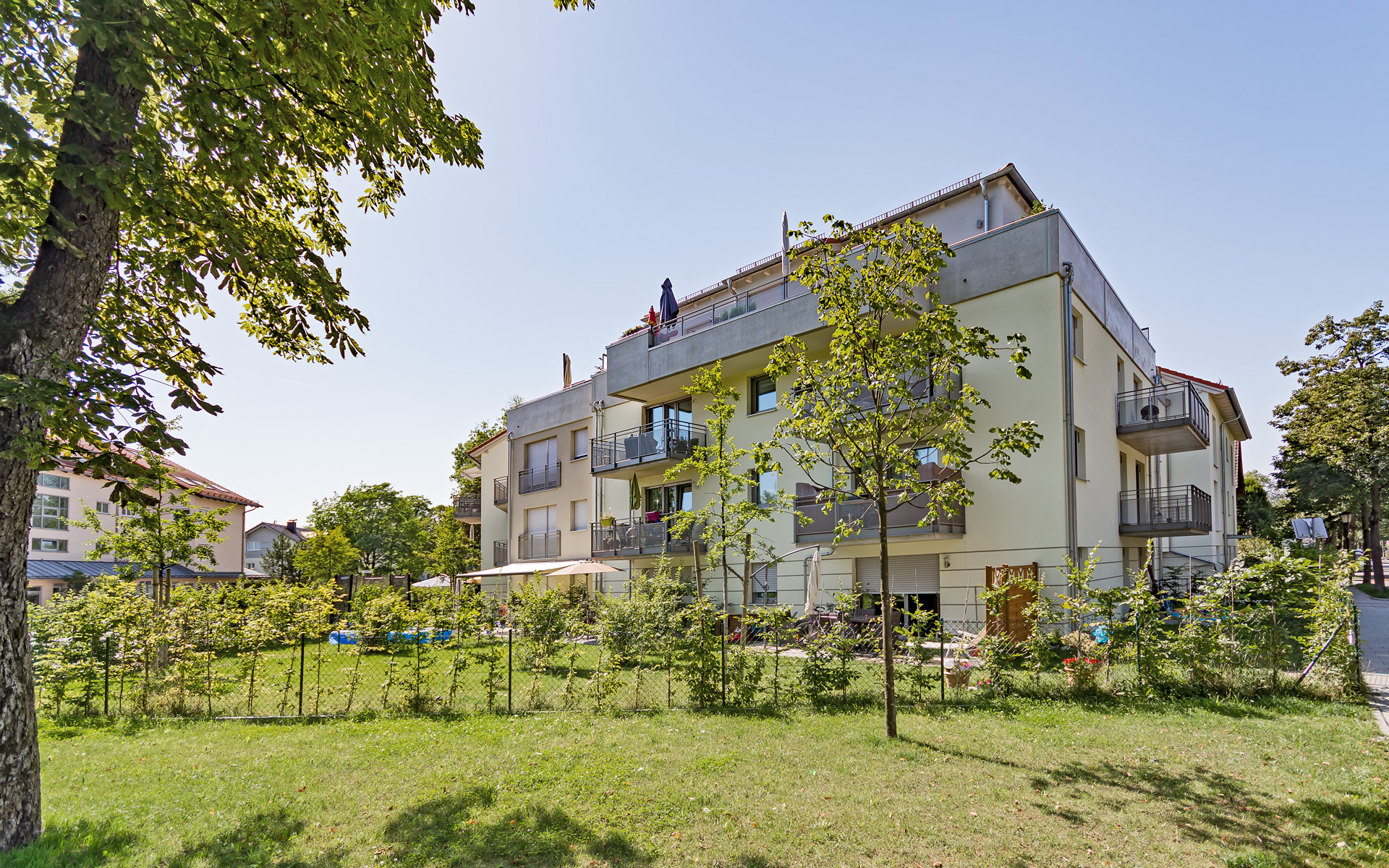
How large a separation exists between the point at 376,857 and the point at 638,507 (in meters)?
18.9

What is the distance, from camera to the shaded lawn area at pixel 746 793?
488 centimetres

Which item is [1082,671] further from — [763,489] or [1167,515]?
[763,489]

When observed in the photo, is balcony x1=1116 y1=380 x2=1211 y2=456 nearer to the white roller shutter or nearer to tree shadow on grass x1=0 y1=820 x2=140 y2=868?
the white roller shutter

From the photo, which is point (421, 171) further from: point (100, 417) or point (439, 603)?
point (439, 603)

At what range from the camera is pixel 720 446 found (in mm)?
15383

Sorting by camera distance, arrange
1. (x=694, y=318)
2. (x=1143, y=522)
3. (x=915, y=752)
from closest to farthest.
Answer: (x=915, y=752), (x=1143, y=522), (x=694, y=318)

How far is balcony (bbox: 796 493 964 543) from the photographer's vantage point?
51.8 feet

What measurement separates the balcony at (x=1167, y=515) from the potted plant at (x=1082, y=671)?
30.5 ft

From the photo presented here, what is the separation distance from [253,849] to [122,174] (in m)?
4.66

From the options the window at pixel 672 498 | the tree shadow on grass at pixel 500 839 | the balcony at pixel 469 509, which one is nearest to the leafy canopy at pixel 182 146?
the tree shadow on grass at pixel 500 839

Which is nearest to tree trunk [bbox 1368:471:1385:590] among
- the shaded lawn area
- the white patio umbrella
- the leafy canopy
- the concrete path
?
the concrete path


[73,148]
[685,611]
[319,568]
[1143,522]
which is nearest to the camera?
[73,148]

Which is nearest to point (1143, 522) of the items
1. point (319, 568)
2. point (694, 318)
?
point (694, 318)

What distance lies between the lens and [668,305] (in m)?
23.2
